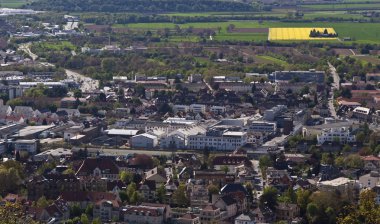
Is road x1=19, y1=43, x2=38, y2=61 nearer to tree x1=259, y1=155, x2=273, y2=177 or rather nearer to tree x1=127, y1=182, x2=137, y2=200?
tree x1=259, y1=155, x2=273, y2=177

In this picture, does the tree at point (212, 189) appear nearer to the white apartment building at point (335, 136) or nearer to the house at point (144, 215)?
the house at point (144, 215)

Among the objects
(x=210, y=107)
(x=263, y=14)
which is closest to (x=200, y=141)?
(x=210, y=107)

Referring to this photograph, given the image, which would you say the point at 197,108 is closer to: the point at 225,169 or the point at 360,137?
the point at 360,137

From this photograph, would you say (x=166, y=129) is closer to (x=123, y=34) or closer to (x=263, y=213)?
(x=263, y=213)

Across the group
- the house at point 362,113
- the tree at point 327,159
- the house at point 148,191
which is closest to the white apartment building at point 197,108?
the house at point 362,113

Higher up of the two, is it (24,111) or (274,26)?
(24,111)

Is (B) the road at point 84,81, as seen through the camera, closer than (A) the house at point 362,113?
No

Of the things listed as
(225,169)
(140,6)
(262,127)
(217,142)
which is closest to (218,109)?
(262,127)
